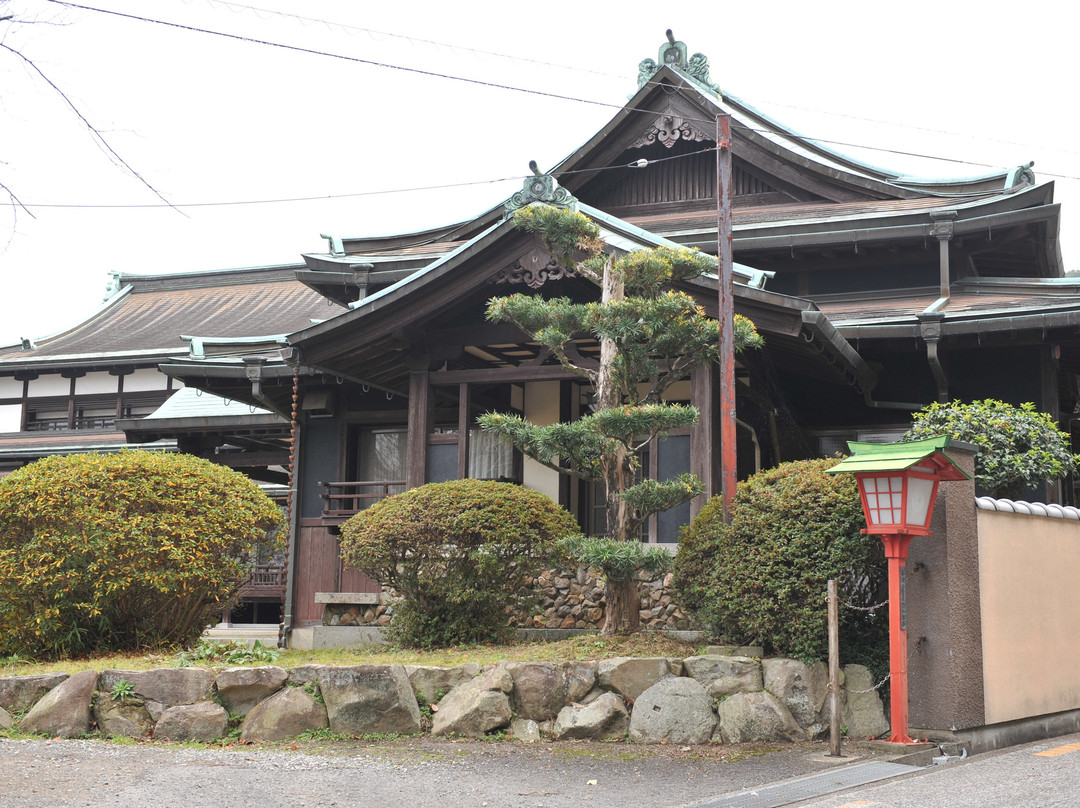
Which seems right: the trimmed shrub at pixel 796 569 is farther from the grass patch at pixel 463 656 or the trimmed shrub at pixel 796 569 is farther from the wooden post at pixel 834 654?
the grass patch at pixel 463 656

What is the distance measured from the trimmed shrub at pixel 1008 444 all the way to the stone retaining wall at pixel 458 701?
3.78 metres

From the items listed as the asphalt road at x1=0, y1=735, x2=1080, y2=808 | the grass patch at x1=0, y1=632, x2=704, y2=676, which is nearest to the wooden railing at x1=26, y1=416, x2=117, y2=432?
the grass patch at x1=0, y1=632, x2=704, y2=676

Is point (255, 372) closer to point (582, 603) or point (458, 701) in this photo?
point (582, 603)

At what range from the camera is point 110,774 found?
6.71 m

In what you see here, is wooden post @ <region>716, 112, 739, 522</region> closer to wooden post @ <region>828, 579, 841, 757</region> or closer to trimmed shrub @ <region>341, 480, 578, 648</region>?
wooden post @ <region>828, 579, 841, 757</region>

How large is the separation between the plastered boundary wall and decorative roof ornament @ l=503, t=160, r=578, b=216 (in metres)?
5.20

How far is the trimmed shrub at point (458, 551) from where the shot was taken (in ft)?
31.9

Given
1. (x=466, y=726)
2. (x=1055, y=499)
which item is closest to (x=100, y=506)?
(x=466, y=726)

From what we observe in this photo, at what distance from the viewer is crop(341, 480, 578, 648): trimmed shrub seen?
31.9ft

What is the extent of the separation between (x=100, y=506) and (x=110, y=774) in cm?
317

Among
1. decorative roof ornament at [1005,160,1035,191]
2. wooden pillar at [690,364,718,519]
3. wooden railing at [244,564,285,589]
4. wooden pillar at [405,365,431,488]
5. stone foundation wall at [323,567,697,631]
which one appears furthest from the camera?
wooden railing at [244,564,285,589]

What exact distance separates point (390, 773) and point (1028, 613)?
546 centimetres

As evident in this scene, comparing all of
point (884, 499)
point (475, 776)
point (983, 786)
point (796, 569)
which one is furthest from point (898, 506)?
point (475, 776)

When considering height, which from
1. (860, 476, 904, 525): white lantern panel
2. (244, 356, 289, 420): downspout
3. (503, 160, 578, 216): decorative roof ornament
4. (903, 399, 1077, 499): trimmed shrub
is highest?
(503, 160, 578, 216): decorative roof ornament
